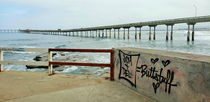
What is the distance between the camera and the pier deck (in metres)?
3.60

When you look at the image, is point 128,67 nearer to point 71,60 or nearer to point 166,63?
point 166,63

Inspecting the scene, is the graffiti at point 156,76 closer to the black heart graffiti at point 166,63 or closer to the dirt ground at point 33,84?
the black heart graffiti at point 166,63

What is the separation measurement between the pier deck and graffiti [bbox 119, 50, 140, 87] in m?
0.27

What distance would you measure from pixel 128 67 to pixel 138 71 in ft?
1.38

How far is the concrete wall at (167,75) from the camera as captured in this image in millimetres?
2553

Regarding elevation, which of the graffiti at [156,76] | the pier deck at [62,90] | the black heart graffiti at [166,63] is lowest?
the pier deck at [62,90]

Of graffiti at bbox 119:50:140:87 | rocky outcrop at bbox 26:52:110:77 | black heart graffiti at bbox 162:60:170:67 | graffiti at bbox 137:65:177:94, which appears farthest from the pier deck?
rocky outcrop at bbox 26:52:110:77

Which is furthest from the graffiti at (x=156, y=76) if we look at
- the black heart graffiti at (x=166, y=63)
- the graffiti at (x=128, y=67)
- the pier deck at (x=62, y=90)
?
the pier deck at (x=62, y=90)

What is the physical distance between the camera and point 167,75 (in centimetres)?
311

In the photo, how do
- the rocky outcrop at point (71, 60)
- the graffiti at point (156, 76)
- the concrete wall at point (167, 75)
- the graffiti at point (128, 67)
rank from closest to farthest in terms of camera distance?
the concrete wall at point (167, 75) → the graffiti at point (156, 76) → the graffiti at point (128, 67) → the rocky outcrop at point (71, 60)

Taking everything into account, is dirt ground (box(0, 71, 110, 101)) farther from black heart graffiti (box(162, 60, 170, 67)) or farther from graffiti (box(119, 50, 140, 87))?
black heart graffiti (box(162, 60, 170, 67))

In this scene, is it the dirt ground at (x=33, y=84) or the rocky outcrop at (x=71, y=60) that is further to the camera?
the rocky outcrop at (x=71, y=60)

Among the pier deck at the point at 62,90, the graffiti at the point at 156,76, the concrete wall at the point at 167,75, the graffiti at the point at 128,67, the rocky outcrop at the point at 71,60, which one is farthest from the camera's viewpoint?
the rocky outcrop at the point at 71,60

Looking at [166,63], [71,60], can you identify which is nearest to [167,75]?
[166,63]
